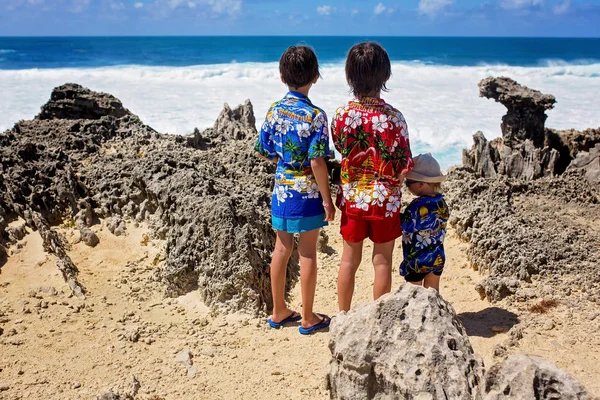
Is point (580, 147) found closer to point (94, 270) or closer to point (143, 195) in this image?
point (143, 195)

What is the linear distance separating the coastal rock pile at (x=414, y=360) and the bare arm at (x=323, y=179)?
93 cm

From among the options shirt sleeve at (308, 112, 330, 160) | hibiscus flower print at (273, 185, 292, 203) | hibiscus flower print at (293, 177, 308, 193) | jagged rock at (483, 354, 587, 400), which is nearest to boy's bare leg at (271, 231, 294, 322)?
hibiscus flower print at (273, 185, 292, 203)

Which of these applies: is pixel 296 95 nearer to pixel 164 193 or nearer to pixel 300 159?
pixel 300 159

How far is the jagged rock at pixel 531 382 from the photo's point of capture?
5.39 ft

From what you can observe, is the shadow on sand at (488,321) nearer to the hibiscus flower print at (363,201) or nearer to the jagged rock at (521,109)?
the hibiscus flower print at (363,201)

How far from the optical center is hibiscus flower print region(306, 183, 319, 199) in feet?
10.2

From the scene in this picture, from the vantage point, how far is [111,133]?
600cm

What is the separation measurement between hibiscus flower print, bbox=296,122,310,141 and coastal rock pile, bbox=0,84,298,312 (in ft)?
3.61

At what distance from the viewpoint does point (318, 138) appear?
298cm

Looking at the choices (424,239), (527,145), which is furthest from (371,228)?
(527,145)

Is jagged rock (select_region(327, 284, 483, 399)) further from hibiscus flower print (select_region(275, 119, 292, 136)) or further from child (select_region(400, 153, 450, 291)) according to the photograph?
hibiscus flower print (select_region(275, 119, 292, 136))

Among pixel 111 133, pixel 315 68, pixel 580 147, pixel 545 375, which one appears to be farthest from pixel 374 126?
pixel 580 147

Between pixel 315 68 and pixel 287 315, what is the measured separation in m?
1.55

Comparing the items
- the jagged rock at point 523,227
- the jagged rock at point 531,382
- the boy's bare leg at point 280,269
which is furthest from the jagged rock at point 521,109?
the jagged rock at point 531,382
